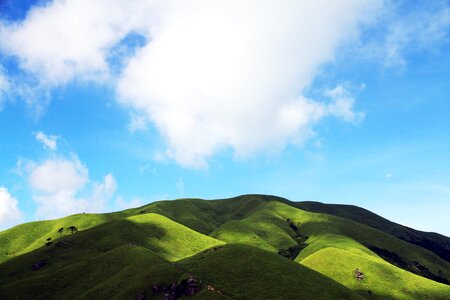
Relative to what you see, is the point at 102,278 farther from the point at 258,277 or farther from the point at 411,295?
the point at 411,295

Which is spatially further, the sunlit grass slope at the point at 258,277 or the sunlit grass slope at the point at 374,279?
the sunlit grass slope at the point at 374,279

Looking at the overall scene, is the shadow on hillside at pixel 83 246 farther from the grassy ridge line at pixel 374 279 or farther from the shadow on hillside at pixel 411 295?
the shadow on hillside at pixel 411 295

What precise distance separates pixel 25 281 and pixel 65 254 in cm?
2601

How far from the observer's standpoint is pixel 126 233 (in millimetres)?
167375

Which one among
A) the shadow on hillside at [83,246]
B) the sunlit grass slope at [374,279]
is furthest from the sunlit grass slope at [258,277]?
the shadow on hillside at [83,246]

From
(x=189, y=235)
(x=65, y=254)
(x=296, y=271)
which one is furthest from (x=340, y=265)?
(x=65, y=254)

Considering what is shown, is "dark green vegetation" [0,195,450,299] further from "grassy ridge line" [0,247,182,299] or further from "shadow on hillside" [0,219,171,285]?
"shadow on hillside" [0,219,171,285]

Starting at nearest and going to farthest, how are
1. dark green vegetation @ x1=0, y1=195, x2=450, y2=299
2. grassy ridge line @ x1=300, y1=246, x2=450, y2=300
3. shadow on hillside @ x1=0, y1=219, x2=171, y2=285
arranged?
1. dark green vegetation @ x1=0, y1=195, x2=450, y2=299
2. grassy ridge line @ x1=300, y1=246, x2=450, y2=300
3. shadow on hillside @ x1=0, y1=219, x2=171, y2=285

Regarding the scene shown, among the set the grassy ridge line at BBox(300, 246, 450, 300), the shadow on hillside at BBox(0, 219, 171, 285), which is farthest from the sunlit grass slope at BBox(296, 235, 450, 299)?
the shadow on hillside at BBox(0, 219, 171, 285)

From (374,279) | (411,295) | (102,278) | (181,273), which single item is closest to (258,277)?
(181,273)

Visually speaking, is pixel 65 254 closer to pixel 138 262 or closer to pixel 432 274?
pixel 138 262

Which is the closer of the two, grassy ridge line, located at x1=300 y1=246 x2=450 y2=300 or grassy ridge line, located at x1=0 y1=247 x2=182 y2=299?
grassy ridge line, located at x1=0 y1=247 x2=182 y2=299

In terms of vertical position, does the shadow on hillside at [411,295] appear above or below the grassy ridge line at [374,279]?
below

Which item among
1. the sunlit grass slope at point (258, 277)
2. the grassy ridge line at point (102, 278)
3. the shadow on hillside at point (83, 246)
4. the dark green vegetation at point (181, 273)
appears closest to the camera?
the sunlit grass slope at point (258, 277)
